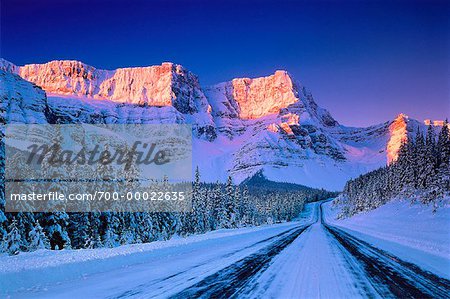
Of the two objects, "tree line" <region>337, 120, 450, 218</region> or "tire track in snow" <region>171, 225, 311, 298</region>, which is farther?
"tree line" <region>337, 120, 450, 218</region>

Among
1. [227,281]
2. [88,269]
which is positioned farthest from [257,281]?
[88,269]

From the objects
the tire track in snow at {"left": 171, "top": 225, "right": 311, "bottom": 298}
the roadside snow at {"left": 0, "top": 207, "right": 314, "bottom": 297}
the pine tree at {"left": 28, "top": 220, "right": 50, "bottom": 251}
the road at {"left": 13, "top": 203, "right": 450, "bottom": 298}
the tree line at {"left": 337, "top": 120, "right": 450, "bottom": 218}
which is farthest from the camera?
the tree line at {"left": 337, "top": 120, "right": 450, "bottom": 218}

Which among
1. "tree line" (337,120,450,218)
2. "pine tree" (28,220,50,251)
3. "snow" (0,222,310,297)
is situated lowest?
"pine tree" (28,220,50,251)

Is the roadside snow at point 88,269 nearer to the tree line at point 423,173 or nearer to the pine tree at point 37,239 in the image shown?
the pine tree at point 37,239

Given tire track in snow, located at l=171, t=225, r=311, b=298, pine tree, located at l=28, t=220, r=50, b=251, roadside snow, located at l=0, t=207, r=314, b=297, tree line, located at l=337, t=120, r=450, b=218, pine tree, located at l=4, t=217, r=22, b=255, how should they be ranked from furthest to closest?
tree line, located at l=337, t=120, r=450, b=218 → pine tree, located at l=28, t=220, r=50, b=251 → pine tree, located at l=4, t=217, r=22, b=255 → roadside snow, located at l=0, t=207, r=314, b=297 → tire track in snow, located at l=171, t=225, r=311, b=298

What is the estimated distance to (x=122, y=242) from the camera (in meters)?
33.9

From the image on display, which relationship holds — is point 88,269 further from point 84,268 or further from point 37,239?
point 37,239

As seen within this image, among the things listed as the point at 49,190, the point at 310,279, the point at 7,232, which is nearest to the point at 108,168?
the point at 49,190

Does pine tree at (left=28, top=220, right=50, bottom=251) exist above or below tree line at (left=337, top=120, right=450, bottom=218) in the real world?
below

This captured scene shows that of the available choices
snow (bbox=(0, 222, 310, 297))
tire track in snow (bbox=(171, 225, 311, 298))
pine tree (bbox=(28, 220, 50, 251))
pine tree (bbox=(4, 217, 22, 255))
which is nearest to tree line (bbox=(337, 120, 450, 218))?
tire track in snow (bbox=(171, 225, 311, 298))

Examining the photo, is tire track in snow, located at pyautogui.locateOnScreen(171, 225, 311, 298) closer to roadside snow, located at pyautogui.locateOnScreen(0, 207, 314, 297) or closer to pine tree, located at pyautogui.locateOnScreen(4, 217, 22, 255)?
roadside snow, located at pyautogui.locateOnScreen(0, 207, 314, 297)

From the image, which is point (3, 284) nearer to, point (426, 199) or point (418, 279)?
point (418, 279)

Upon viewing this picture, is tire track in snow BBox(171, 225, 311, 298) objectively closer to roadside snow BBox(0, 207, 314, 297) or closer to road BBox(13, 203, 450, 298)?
road BBox(13, 203, 450, 298)

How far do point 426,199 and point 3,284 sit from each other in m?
42.7
